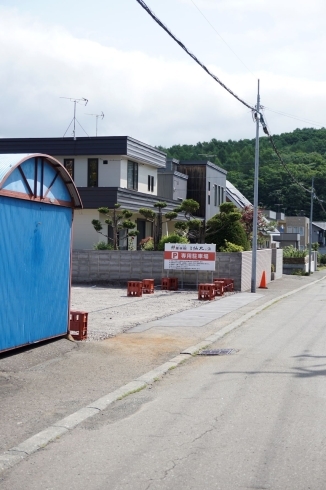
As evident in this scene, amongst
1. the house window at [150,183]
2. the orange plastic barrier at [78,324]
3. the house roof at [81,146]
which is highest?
the house roof at [81,146]

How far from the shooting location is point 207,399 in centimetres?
880

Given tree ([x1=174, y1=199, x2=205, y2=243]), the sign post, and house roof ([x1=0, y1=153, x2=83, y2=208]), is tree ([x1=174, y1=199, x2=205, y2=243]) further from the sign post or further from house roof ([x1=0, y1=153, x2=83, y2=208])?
house roof ([x1=0, y1=153, x2=83, y2=208])

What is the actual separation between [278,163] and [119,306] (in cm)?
6284

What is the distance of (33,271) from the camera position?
11203mm

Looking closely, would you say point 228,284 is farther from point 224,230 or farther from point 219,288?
point 224,230

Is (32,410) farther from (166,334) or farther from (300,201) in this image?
(300,201)

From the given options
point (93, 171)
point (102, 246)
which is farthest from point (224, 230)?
point (93, 171)

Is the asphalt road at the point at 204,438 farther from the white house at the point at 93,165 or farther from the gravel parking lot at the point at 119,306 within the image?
the white house at the point at 93,165

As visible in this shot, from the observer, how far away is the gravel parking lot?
16.3 meters

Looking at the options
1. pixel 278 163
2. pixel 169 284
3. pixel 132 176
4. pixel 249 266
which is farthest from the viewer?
pixel 278 163

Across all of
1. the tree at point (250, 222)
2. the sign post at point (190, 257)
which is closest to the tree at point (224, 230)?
the sign post at point (190, 257)

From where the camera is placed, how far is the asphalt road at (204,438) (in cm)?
577

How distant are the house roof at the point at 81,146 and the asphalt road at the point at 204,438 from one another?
25.3 meters

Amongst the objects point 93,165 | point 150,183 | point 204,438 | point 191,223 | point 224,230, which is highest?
point 93,165
